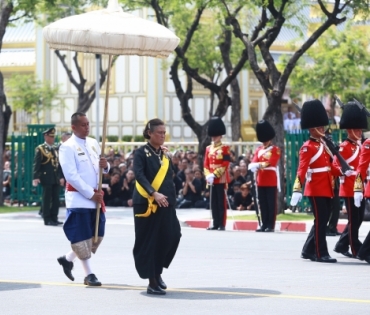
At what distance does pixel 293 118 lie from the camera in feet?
180

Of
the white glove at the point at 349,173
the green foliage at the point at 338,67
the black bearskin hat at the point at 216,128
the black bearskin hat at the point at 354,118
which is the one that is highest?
the green foliage at the point at 338,67

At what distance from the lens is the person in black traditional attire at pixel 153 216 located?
469 inches

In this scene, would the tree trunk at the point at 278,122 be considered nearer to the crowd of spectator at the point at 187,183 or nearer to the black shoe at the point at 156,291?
the crowd of spectator at the point at 187,183

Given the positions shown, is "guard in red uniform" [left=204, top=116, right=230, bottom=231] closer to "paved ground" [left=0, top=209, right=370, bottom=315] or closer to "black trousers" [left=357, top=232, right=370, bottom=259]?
"paved ground" [left=0, top=209, right=370, bottom=315]

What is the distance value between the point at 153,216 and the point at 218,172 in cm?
1039

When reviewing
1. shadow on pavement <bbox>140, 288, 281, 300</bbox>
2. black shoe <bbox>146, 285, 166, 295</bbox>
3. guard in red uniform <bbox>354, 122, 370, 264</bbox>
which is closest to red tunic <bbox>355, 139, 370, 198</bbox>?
guard in red uniform <bbox>354, 122, 370, 264</bbox>

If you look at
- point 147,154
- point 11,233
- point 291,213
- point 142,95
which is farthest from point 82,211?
point 142,95

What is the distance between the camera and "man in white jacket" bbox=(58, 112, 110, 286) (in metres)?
12.5

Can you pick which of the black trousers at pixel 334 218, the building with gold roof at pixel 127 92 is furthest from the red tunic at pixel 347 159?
the building with gold roof at pixel 127 92

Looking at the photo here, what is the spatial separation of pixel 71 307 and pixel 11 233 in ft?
35.6

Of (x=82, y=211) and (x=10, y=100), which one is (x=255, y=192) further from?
(x=10, y=100)

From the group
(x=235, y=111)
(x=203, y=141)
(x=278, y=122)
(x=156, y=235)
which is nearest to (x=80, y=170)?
(x=156, y=235)

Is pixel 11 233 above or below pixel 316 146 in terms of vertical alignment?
below

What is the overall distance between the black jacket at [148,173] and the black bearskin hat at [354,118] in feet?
14.6
